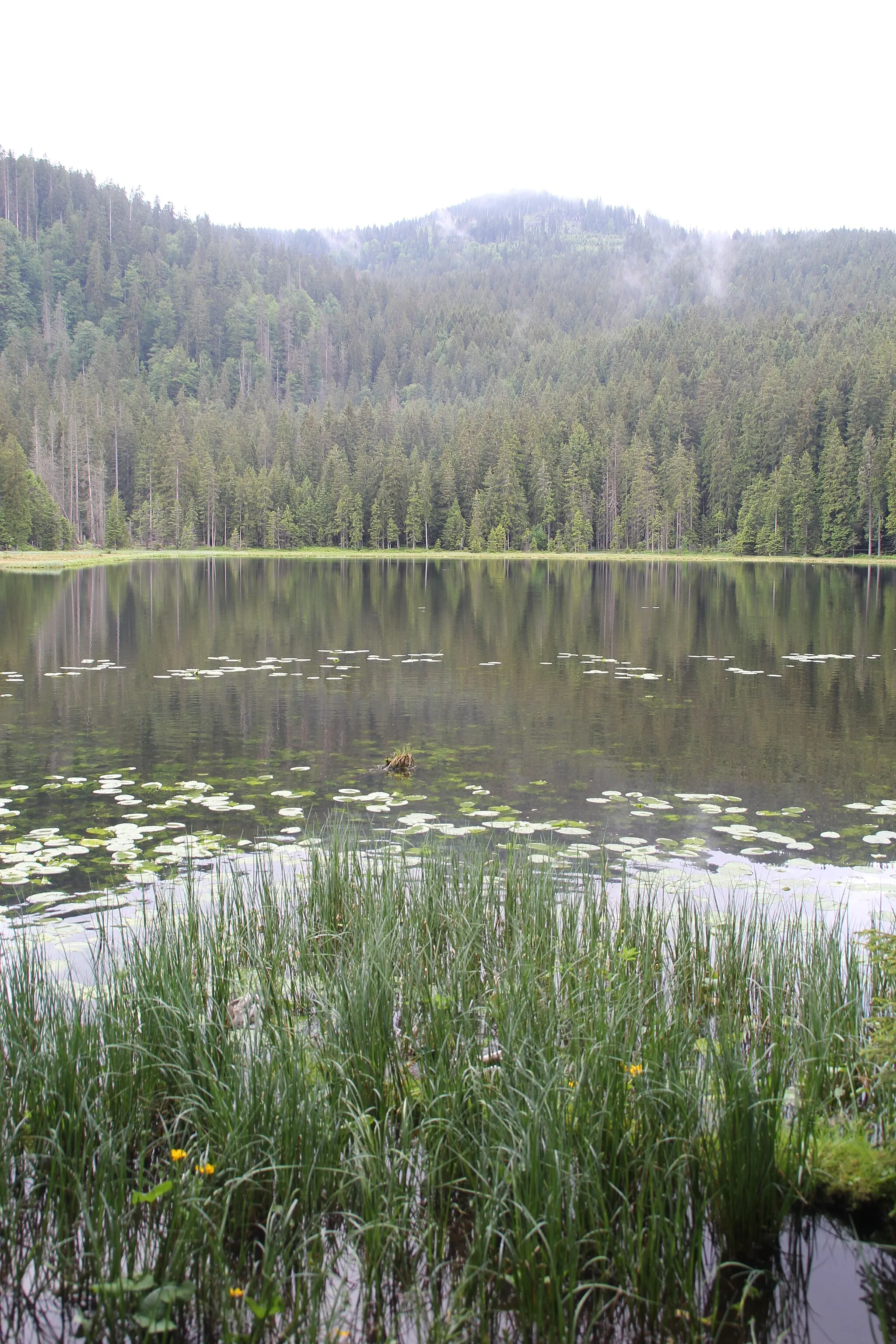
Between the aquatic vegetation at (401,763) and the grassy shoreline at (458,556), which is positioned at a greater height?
the grassy shoreline at (458,556)

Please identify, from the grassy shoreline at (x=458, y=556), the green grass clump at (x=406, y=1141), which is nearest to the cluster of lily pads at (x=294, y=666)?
the green grass clump at (x=406, y=1141)

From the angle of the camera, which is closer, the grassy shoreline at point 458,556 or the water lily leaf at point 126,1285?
the water lily leaf at point 126,1285

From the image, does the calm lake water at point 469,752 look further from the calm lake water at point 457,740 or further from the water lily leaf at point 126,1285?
the water lily leaf at point 126,1285

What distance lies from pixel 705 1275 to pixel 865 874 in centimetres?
597

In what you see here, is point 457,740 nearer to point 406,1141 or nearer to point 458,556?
point 406,1141

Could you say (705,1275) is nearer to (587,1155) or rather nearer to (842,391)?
(587,1155)

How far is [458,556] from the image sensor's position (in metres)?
115

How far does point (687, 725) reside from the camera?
17438 millimetres

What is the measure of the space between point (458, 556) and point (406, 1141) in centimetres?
11200

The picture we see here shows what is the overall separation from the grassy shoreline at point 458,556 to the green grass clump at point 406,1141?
85456 mm

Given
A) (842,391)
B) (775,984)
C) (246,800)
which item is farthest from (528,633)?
(842,391)

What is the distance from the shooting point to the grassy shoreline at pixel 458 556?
9712 centimetres

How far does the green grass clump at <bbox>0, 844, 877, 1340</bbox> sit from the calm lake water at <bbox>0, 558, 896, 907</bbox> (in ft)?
9.23

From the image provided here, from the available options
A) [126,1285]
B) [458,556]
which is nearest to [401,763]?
[126,1285]
